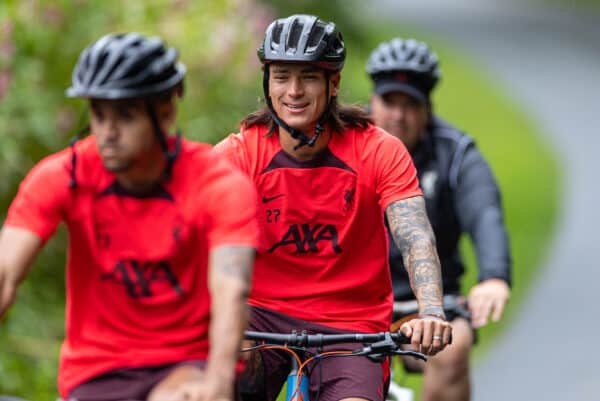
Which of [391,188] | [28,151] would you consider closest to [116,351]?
[391,188]

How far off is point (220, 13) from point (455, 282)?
14.3 ft

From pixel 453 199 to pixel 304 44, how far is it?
2.12m

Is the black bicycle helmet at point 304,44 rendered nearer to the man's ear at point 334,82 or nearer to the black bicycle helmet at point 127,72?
the man's ear at point 334,82

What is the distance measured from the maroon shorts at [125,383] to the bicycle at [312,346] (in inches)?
32.1

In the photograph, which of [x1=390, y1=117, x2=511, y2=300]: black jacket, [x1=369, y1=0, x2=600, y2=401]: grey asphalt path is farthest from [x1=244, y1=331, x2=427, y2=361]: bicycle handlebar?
[x1=369, y1=0, x2=600, y2=401]: grey asphalt path

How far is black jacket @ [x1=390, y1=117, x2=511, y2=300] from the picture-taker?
7.27 m

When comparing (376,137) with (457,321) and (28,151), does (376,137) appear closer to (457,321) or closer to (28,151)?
(457,321)

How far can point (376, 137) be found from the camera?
582cm

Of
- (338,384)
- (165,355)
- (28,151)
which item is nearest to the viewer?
(165,355)

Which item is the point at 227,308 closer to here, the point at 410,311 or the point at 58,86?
the point at 410,311

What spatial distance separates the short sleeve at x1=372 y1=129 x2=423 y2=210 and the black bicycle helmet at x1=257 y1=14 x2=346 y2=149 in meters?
0.28

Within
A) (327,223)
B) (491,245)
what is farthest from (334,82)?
(491,245)

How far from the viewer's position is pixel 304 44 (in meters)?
5.70

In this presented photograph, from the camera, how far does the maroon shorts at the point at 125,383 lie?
450 centimetres
